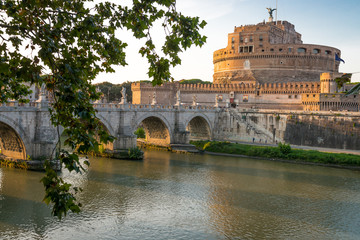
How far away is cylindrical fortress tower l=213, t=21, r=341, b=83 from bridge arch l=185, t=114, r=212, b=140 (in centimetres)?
1629

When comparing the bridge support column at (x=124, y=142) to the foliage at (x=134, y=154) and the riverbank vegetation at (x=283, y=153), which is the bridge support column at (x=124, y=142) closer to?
the foliage at (x=134, y=154)

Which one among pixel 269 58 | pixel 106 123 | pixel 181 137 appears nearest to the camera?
pixel 106 123

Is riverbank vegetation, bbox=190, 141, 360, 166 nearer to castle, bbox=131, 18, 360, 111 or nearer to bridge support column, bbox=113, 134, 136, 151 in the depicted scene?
bridge support column, bbox=113, 134, 136, 151

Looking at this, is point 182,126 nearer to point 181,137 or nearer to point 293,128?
point 181,137

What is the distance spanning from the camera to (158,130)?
122 ft

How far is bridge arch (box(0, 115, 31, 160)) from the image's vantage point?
72.5 ft

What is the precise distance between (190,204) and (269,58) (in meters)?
43.8

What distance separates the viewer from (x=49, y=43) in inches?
168

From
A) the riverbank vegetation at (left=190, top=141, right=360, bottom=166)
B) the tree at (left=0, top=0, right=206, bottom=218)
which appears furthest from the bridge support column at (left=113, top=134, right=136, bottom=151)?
the tree at (left=0, top=0, right=206, bottom=218)

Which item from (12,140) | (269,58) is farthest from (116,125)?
(269,58)

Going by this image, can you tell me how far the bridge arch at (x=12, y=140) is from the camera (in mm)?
22094

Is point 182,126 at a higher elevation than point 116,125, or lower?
higher

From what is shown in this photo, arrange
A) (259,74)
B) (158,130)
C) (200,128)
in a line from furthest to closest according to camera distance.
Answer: (259,74) < (200,128) < (158,130)

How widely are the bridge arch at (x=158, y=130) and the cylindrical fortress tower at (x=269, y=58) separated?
906 inches
